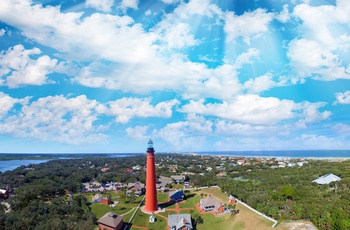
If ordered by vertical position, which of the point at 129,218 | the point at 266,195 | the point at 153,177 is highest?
the point at 153,177

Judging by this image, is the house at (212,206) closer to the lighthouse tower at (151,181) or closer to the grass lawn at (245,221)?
the grass lawn at (245,221)

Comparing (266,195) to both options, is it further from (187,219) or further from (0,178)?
(0,178)

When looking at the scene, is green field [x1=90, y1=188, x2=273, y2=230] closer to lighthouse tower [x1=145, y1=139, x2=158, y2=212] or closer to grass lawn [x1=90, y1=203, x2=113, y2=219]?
grass lawn [x1=90, y1=203, x2=113, y2=219]

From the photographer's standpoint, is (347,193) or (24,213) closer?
(24,213)

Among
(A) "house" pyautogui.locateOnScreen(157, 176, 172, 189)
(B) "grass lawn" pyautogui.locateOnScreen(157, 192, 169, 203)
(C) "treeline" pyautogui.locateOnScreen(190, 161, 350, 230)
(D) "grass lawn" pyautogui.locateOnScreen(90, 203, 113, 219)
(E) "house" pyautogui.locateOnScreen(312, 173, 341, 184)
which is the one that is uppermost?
(E) "house" pyautogui.locateOnScreen(312, 173, 341, 184)

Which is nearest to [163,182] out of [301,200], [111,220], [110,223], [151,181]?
[151,181]

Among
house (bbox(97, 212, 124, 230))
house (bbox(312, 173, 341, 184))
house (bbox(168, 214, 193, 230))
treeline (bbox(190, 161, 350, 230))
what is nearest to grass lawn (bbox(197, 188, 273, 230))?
treeline (bbox(190, 161, 350, 230))

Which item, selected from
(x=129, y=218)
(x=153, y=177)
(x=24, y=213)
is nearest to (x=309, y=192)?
(x=153, y=177)

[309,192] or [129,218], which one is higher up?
[309,192]
